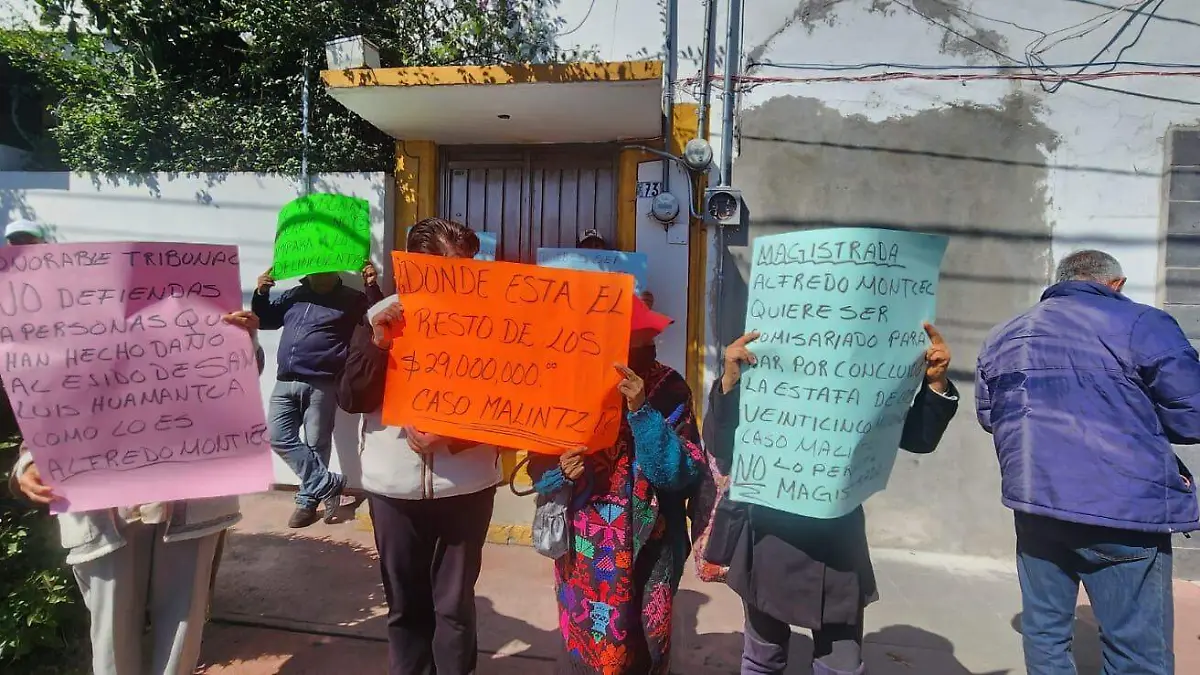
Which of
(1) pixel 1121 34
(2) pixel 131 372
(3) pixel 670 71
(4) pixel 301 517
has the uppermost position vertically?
(1) pixel 1121 34

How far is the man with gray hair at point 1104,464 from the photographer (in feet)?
6.98

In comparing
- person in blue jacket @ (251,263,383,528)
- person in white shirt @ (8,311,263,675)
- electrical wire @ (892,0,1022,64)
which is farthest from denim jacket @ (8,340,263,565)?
electrical wire @ (892,0,1022,64)

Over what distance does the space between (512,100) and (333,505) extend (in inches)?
114

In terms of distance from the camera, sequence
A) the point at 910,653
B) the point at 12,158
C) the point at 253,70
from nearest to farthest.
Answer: the point at 910,653 < the point at 253,70 < the point at 12,158

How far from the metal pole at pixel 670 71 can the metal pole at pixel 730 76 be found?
0.35 metres

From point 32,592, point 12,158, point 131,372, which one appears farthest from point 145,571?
point 12,158

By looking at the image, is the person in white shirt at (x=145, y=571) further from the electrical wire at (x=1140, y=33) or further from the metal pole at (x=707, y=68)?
the electrical wire at (x=1140, y=33)

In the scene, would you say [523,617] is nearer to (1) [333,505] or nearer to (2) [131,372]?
(1) [333,505]

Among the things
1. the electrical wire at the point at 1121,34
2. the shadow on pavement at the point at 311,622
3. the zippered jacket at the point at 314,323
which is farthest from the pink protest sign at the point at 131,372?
the electrical wire at the point at 1121,34

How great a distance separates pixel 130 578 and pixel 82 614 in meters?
0.53

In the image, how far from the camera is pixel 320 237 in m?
3.52

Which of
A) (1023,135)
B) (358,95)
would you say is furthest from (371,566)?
(1023,135)

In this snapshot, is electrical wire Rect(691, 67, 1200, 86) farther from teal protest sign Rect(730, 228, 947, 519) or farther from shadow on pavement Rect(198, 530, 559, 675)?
shadow on pavement Rect(198, 530, 559, 675)

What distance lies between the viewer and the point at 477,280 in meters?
2.09
